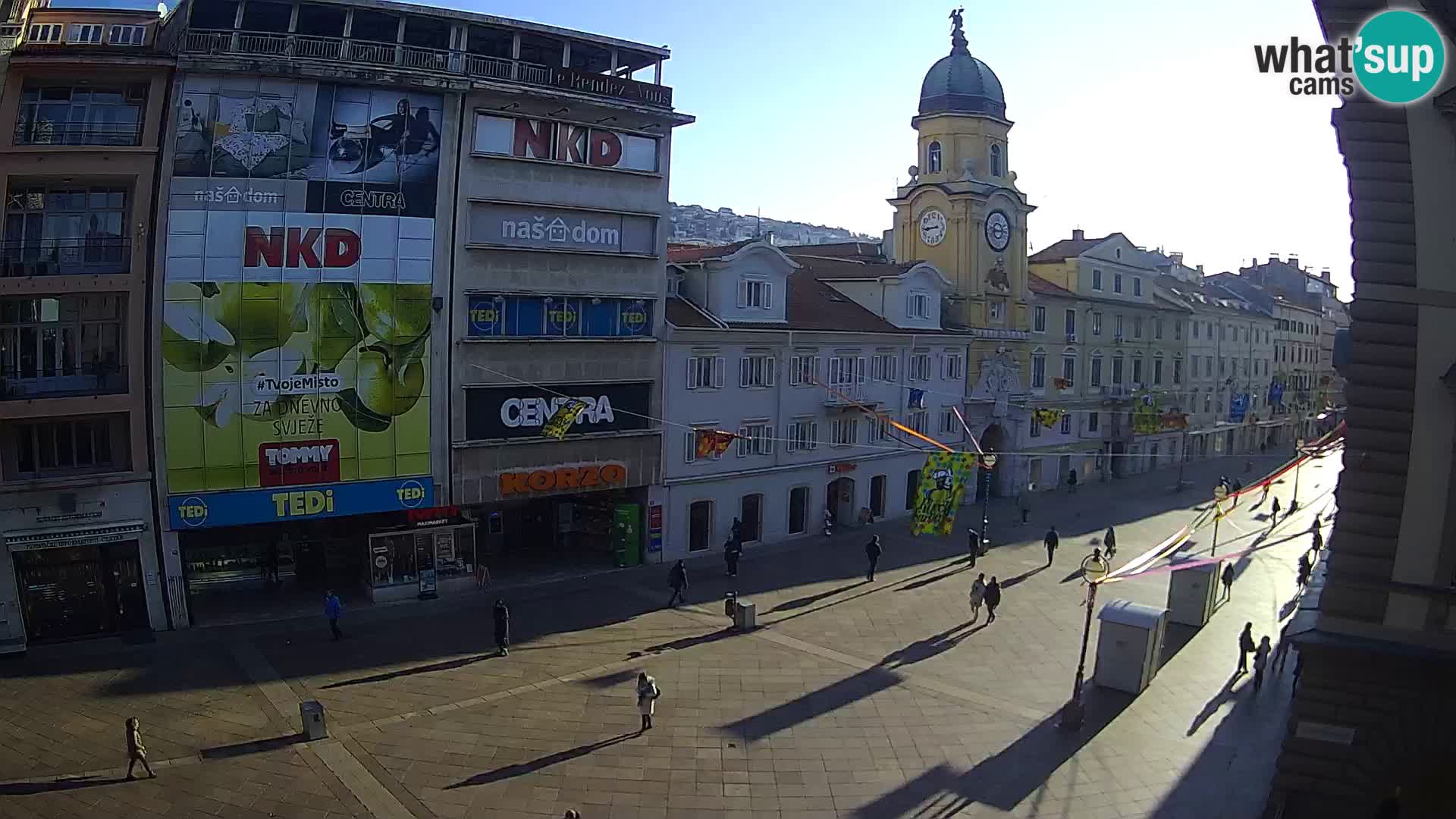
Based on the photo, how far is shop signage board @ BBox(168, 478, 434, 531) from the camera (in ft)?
91.0

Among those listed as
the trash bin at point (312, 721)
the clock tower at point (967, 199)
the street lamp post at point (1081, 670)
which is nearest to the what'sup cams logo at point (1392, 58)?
the street lamp post at point (1081, 670)

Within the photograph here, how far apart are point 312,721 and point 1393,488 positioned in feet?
66.2

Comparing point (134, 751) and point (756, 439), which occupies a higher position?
point (756, 439)

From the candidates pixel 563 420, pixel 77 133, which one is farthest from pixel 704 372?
pixel 77 133

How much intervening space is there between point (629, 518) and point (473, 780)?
16.8 meters

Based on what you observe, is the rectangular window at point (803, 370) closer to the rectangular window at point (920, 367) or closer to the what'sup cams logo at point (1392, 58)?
the rectangular window at point (920, 367)

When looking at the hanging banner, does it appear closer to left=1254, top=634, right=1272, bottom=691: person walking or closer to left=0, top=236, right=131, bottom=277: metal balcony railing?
left=1254, top=634, right=1272, bottom=691: person walking

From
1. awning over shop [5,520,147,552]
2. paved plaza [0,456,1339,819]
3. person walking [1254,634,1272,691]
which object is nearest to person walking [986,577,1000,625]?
paved plaza [0,456,1339,819]

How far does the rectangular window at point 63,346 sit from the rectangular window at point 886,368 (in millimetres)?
29306

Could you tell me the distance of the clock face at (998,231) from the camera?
5288 centimetres

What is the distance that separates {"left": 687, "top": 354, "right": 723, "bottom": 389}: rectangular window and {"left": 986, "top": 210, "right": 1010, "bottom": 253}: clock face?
2188cm

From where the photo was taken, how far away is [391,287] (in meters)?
30.0

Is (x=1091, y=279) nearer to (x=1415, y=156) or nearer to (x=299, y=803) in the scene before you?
(x=1415, y=156)

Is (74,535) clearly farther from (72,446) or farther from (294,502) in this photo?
(294,502)
